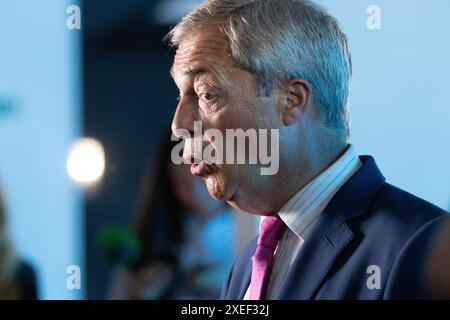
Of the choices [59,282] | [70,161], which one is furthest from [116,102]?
[59,282]

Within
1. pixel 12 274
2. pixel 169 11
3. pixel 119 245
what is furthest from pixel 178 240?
pixel 169 11

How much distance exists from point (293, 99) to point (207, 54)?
0.17 metres

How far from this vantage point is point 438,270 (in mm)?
1196

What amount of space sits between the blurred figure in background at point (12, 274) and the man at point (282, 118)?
0.93 metres

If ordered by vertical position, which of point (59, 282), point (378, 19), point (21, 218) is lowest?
point (59, 282)

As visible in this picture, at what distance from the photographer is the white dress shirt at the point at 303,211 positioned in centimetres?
127

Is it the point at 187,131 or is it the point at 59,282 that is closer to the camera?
the point at 187,131

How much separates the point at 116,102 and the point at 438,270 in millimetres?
1426

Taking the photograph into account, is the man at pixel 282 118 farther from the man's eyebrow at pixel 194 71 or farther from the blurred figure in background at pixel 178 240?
the blurred figure in background at pixel 178 240

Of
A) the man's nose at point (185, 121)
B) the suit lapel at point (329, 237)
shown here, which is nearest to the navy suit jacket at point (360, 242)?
the suit lapel at point (329, 237)

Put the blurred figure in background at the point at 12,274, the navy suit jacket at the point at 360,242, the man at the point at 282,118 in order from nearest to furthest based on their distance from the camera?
1. the navy suit jacket at the point at 360,242
2. the man at the point at 282,118
3. the blurred figure in background at the point at 12,274

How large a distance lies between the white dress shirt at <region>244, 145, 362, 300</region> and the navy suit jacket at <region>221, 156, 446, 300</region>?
27 millimetres

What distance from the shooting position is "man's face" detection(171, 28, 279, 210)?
4.19 ft

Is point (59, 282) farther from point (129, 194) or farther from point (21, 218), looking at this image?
point (129, 194)
